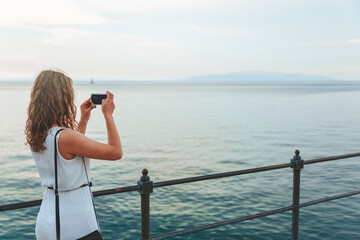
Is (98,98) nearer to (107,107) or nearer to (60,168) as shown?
(107,107)

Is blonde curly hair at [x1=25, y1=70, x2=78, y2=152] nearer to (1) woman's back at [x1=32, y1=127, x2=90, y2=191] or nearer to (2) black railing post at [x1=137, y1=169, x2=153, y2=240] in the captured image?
(1) woman's back at [x1=32, y1=127, x2=90, y2=191]

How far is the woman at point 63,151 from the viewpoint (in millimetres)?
2043

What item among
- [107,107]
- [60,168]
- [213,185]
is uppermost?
[107,107]

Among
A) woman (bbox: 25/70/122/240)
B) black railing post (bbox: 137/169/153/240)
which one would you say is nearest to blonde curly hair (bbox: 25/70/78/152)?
woman (bbox: 25/70/122/240)

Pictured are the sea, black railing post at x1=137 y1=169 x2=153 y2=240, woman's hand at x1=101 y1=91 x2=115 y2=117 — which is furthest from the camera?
the sea

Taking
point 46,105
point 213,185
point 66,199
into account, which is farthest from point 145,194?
point 213,185

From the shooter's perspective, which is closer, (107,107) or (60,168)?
(60,168)

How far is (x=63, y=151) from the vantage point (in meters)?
2.05

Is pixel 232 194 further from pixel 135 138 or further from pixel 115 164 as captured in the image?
pixel 135 138

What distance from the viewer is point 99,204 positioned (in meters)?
13.6

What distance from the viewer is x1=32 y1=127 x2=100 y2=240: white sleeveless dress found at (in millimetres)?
2096

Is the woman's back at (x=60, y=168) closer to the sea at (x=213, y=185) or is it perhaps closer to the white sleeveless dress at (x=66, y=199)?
the white sleeveless dress at (x=66, y=199)

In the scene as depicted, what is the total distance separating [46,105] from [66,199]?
52cm

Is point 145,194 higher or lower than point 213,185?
higher
